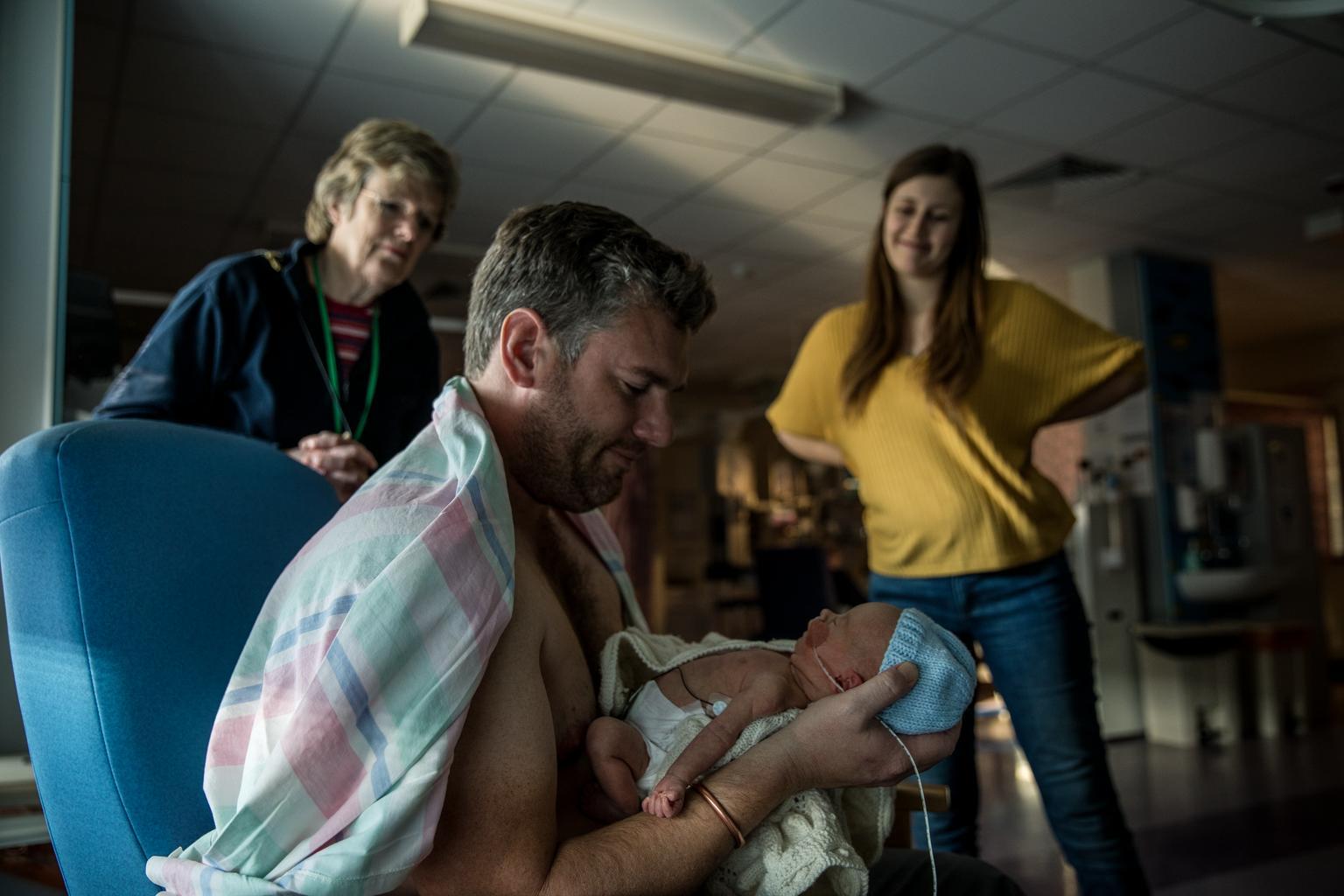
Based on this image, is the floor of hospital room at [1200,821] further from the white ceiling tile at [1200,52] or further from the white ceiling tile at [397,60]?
the white ceiling tile at [397,60]

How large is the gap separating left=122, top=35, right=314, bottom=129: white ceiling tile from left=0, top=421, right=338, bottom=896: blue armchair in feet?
11.7

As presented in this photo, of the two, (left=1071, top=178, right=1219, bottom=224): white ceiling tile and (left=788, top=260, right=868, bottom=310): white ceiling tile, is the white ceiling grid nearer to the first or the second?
(left=1071, top=178, right=1219, bottom=224): white ceiling tile

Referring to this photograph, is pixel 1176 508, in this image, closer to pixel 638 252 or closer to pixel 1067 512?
pixel 1067 512

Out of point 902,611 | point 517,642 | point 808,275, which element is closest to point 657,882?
point 517,642

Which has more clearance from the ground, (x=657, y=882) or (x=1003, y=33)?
(x=1003, y=33)

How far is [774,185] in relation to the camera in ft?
18.1

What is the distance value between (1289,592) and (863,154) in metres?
4.63

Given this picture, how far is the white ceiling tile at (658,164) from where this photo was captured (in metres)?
4.98

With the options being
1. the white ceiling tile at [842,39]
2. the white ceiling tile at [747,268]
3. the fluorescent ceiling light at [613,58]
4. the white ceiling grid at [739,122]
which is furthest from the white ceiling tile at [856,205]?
the white ceiling tile at [842,39]

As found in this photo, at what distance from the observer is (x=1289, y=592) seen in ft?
23.2

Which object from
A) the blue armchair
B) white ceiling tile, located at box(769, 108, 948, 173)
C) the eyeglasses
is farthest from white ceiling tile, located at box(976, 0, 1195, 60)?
the blue armchair

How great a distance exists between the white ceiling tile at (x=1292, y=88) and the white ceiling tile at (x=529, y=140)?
289 cm

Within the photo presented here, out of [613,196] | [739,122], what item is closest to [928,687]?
[739,122]

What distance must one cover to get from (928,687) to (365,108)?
419 centimetres
